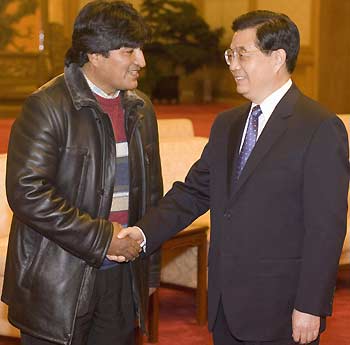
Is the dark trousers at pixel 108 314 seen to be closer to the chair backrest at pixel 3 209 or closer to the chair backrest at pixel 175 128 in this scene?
the chair backrest at pixel 3 209

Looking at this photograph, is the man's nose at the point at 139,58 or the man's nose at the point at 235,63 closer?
the man's nose at the point at 235,63

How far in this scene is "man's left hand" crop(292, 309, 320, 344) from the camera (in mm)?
2650

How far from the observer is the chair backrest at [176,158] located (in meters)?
5.86

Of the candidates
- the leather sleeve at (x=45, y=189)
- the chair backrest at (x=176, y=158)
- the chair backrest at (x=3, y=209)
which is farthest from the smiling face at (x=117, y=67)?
the chair backrest at (x=176, y=158)

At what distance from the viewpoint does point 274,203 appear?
8.75 feet

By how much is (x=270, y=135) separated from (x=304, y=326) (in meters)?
0.57

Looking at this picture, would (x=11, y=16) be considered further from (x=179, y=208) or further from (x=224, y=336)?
(x=224, y=336)

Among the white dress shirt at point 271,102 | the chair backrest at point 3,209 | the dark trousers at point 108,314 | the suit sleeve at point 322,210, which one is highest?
the white dress shirt at point 271,102

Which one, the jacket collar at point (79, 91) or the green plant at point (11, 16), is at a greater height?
the jacket collar at point (79, 91)

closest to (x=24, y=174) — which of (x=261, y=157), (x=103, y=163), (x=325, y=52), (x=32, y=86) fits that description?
(x=103, y=163)

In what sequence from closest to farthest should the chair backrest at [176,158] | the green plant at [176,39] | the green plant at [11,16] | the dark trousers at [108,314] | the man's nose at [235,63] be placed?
the man's nose at [235,63] → the dark trousers at [108,314] → the chair backrest at [176,158] → the green plant at [11,16] → the green plant at [176,39]

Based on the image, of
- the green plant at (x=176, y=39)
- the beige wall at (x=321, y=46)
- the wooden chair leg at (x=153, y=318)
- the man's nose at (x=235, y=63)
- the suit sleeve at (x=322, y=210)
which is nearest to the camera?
the suit sleeve at (x=322, y=210)

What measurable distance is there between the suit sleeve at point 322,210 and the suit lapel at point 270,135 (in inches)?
4.8

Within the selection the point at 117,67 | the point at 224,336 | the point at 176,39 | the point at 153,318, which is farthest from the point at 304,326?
the point at 176,39
